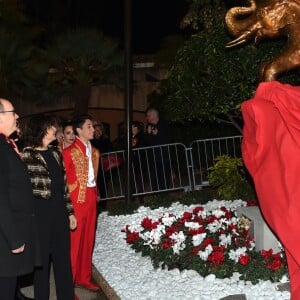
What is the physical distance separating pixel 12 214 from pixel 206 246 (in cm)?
264

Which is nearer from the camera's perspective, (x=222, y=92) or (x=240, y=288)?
(x=240, y=288)

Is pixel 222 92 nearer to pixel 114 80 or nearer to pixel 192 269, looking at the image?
pixel 192 269

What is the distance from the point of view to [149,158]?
32.4 feet

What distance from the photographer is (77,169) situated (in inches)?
223

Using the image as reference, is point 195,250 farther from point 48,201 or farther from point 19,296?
point 48,201

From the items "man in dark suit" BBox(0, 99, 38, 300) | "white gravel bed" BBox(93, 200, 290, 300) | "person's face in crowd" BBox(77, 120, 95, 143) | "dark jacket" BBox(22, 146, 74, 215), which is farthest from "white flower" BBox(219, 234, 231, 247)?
"man in dark suit" BBox(0, 99, 38, 300)

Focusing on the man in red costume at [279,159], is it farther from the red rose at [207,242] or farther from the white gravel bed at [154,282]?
the red rose at [207,242]

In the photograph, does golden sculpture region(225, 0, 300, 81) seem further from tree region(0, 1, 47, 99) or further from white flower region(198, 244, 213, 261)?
tree region(0, 1, 47, 99)

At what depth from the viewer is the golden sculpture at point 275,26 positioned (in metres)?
5.39

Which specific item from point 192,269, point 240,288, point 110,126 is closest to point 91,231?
point 192,269

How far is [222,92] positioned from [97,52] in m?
7.03

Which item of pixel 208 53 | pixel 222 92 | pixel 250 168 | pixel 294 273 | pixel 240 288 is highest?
pixel 208 53

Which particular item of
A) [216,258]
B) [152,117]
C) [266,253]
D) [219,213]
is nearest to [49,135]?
[216,258]

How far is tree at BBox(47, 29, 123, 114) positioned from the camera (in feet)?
43.5
